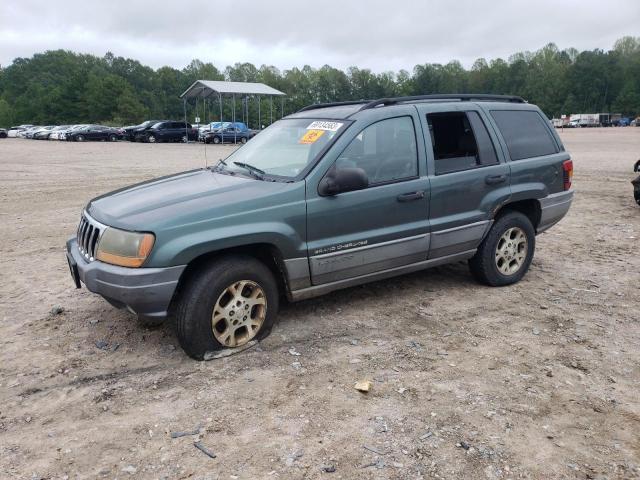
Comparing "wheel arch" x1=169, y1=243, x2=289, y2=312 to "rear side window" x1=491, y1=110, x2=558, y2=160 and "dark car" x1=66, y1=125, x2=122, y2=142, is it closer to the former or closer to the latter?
"rear side window" x1=491, y1=110, x2=558, y2=160

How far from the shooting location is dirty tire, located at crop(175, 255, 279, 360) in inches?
142

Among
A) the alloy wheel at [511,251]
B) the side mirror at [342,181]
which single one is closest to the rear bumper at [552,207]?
the alloy wheel at [511,251]

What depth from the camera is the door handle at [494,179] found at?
4926mm

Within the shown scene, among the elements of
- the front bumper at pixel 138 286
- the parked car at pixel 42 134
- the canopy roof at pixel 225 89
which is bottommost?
the front bumper at pixel 138 286

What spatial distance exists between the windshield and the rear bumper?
2493 mm

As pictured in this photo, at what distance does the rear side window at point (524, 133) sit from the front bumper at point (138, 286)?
346 centimetres

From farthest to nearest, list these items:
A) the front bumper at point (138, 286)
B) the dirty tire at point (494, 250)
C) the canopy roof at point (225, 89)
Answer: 1. the canopy roof at point (225, 89)
2. the dirty tire at point (494, 250)
3. the front bumper at point (138, 286)

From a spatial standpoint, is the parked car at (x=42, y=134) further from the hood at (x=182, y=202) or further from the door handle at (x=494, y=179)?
the door handle at (x=494, y=179)

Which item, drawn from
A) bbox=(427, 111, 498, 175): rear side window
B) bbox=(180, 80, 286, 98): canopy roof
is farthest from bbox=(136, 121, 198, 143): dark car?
bbox=(427, 111, 498, 175): rear side window

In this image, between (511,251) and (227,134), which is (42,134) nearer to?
(227,134)

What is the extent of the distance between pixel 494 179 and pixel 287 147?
6.58 ft

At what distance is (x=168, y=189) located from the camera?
418 centimetres

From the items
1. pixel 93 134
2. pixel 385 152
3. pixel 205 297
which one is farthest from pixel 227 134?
pixel 205 297

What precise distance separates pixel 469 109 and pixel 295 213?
7.33 ft
